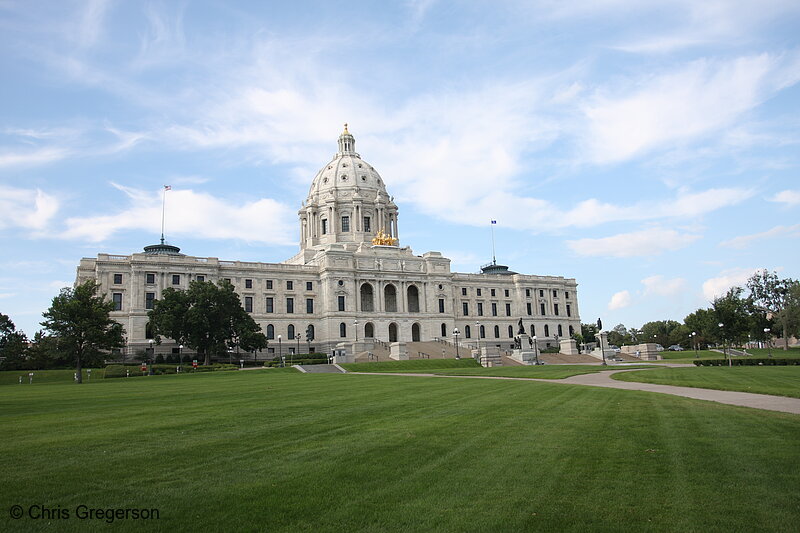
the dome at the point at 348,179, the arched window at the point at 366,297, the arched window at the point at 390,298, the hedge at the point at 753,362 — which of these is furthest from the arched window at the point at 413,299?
the hedge at the point at 753,362

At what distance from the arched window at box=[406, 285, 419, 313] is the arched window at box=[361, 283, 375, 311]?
280 inches

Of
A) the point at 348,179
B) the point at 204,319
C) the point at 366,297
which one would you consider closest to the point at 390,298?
the point at 366,297

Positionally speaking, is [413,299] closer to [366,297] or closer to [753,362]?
[366,297]

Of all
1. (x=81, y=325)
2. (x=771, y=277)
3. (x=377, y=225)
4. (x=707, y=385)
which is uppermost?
(x=377, y=225)

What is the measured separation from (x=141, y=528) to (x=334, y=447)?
5.04 m

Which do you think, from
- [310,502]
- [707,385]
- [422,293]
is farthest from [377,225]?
[310,502]

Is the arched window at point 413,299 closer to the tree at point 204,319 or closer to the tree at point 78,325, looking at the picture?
the tree at point 204,319

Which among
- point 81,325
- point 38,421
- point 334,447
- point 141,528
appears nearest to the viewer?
point 141,528

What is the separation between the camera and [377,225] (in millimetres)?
116875

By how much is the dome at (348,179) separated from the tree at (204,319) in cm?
4405

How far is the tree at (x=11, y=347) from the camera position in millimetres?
68438

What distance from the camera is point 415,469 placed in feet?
35.2

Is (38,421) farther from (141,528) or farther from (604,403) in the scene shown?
(604,403)

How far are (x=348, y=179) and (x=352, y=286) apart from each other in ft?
Answer: 89.2
